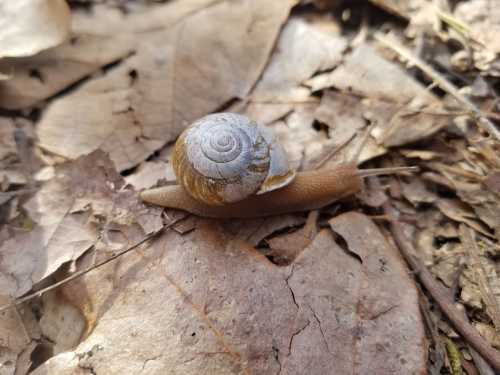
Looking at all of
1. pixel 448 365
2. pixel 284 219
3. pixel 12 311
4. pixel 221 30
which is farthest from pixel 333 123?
pixel 12 311

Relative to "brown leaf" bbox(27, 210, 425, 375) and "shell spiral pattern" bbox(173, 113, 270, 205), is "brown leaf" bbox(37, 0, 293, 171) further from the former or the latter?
"brown leaf" bbox(27, 210, 425, 375)

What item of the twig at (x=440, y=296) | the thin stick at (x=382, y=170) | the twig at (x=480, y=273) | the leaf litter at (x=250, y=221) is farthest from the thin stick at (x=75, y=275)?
the twig at (x=480, y=273)

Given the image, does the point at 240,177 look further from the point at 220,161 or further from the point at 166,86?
the point at 166,86

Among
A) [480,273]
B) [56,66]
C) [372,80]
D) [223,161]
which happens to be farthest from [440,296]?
[56,66]

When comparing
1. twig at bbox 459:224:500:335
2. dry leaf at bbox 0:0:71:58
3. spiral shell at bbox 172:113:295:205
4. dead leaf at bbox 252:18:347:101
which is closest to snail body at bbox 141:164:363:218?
spiral shell at bbox 172:113:295:205

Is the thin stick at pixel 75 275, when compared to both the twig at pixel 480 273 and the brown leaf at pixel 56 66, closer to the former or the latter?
the brown leaf at pixel 56 66
